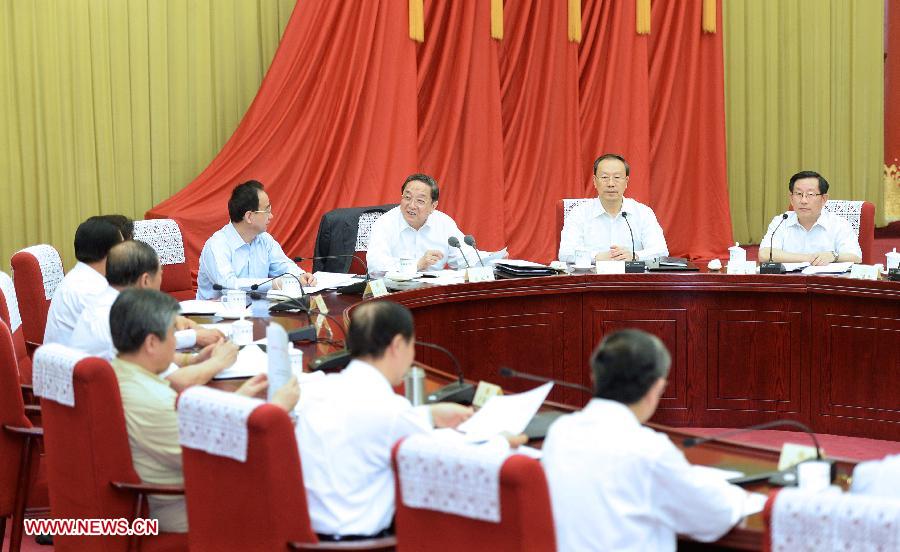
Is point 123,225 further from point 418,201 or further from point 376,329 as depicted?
point 376,329

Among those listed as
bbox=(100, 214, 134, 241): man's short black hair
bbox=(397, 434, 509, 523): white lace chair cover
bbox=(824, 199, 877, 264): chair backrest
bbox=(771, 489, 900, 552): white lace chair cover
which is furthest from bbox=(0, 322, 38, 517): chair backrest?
bbox=(824, 199, 877, 264): chair backrest

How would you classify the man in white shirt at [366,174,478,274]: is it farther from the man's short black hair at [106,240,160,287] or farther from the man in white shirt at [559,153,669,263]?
the man's short black hair at [106,240,160,287]

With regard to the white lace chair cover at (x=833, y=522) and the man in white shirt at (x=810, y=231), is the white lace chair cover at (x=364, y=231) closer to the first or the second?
the man in white shirt at (x=810, y=231)

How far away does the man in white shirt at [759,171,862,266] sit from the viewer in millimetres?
5098

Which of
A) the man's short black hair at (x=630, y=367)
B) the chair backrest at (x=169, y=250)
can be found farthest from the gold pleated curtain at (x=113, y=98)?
the man's short black hair at (x=630, y=367)

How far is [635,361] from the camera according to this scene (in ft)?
6.44

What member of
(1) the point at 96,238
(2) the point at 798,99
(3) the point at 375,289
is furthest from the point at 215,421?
(2) the point at 798,99

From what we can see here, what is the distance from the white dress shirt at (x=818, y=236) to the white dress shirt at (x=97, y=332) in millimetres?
2973

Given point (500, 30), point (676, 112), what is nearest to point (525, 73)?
point (500, 30)

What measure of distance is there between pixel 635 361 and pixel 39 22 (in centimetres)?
532

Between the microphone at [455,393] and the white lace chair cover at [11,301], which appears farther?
the white lace chair cover at [11,301]

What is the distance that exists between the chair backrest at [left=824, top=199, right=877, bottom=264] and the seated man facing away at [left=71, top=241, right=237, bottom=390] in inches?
129

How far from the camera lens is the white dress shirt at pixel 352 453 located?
218cm

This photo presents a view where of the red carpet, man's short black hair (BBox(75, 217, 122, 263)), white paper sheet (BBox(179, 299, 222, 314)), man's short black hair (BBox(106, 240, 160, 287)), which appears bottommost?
the red carpet
